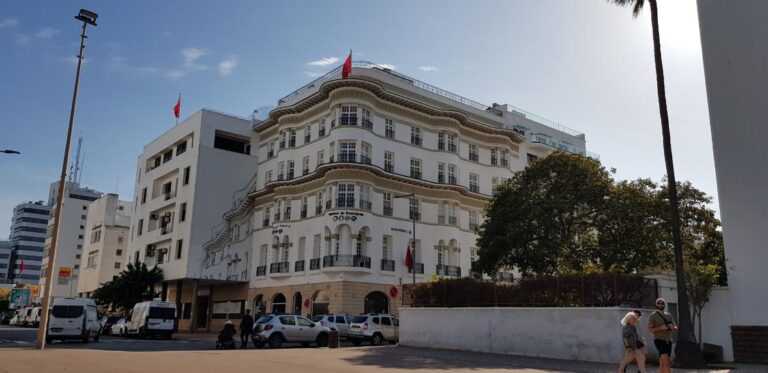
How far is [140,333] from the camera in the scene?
3884 cm

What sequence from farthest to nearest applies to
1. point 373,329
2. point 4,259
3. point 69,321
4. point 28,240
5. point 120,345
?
point 4,259, point 28,240, point 373,329, point 69,321, point 120,345

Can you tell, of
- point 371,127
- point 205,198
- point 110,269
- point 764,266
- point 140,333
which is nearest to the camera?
point 764,266

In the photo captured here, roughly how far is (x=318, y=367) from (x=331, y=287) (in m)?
25.2

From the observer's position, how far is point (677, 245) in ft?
64.6

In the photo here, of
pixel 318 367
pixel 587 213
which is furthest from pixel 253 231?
pixel 318 367

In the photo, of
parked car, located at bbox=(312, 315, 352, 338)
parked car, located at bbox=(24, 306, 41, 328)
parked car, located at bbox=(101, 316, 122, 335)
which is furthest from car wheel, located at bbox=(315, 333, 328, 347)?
parked car, located at bbox=(24, 306, 41, 328)

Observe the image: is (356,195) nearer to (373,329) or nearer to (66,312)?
(373,329)

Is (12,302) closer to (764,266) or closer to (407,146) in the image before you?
(407,146)

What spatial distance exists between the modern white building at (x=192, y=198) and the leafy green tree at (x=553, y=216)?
26.1m

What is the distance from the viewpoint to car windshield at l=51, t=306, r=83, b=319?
2941 centimetres

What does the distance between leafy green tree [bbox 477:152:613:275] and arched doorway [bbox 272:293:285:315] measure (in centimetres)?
1837

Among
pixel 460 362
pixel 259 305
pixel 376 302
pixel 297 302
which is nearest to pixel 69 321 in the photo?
pixel 297 302

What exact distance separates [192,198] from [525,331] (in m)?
37.6

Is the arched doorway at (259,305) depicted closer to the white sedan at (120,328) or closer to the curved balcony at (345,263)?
the curved balcony at (345,263)
